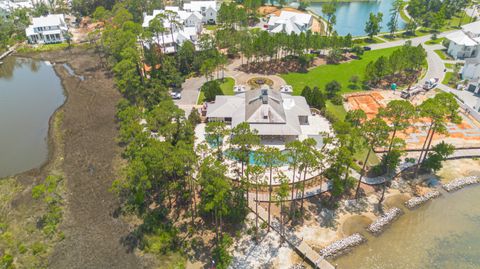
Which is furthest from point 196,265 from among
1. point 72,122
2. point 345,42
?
point 345,42

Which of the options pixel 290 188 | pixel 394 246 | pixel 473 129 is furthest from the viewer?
pixel 473 129

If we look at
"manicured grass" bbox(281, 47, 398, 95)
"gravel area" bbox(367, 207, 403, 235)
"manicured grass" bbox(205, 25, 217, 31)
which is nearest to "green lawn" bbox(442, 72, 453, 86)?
"manicured grass" bbox(281, 47, 398, 95)

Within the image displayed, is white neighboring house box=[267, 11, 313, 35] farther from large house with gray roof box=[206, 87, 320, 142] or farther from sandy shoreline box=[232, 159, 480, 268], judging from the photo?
sandy shoreline box=[232, 159, 480, 268]

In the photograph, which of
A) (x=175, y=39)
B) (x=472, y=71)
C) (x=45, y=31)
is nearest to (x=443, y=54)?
(x=472, y=71)

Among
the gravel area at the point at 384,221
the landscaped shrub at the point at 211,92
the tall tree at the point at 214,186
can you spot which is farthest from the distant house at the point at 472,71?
the tall tree at the point at 214,186

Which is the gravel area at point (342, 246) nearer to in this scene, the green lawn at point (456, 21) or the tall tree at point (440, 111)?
the tall tree at point (440, 111)

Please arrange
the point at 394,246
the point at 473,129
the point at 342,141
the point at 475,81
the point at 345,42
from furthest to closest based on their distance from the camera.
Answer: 1. the point at 345,42
2. the point at 475,81
3. the point at 473,129
4. the point at 342,141
5. the point at 394,246

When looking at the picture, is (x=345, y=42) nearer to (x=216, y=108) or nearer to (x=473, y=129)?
(x=473, y=129)
